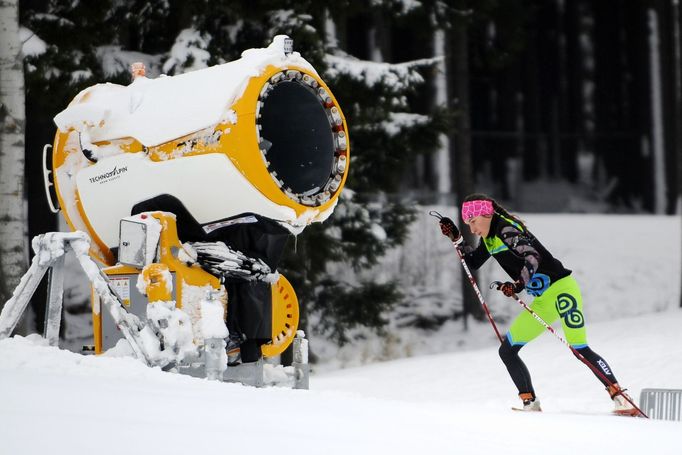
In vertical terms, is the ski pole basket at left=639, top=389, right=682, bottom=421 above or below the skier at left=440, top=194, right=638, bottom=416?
below

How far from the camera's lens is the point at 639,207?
82.3 ft

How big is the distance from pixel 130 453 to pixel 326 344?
39.4ft

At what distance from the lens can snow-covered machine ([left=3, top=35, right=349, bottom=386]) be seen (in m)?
7.00

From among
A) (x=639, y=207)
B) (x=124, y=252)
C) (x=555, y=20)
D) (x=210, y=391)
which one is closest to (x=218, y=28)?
(x=124, y=252)

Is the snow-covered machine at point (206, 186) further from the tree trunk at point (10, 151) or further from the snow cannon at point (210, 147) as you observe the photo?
the tree trunk at point (10, 151)

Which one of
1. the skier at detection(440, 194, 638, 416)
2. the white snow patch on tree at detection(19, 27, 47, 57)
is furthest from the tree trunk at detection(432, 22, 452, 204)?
the skier at detection(440, 194, 638, 416)

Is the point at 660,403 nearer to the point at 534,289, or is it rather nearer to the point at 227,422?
the point at 534,289

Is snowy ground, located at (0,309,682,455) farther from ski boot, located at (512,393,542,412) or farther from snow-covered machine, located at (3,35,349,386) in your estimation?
ski boot, located at (512,393,542,412)

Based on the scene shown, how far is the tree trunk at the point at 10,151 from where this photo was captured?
9.08m

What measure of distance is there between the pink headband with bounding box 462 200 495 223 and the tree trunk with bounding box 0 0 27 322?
3.77 m

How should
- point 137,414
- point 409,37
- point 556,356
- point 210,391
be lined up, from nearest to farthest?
point 137,414 → point 210,391 → point 556,356 → point 409,37

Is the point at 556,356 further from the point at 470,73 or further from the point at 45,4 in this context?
the point at 470,73

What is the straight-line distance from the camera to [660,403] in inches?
300

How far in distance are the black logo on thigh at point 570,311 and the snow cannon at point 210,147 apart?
1.69 m
